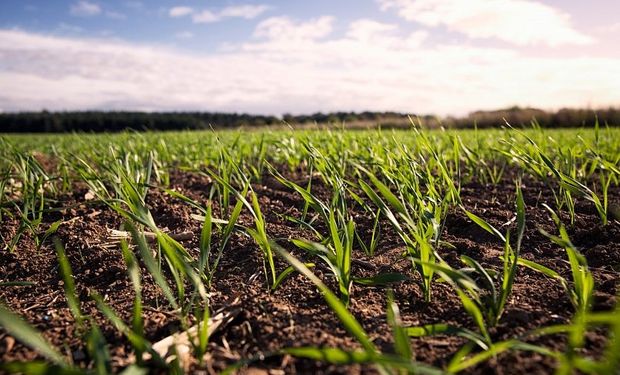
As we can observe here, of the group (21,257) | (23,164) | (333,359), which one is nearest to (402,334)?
(333,359)

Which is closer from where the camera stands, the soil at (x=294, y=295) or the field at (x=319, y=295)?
the field at (x=319, y=295)

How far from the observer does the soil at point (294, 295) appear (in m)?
1.00

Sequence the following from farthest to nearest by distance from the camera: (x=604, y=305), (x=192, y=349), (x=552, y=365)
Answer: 1. (x=604, y=305)
2. (x=192, y=349)
3. (x=552, y=365)

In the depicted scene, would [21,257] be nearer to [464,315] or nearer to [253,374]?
[253,374]

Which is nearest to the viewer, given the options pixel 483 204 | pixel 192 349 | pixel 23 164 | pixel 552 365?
pixel 552 365

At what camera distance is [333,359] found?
707 millimetres

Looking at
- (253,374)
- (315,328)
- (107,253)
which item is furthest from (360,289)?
(107,253)

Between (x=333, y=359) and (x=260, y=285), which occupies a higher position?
(x=333, y=359)

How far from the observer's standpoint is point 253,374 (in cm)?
91

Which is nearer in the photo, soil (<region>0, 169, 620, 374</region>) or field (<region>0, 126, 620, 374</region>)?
field (<region>0, 126, 620, 374</region>)

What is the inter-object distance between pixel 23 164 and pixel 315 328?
7.73ft

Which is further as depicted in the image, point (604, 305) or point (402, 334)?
point (604, 305)

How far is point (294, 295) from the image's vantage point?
1309 millimetres

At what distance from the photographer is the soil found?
100 centimetres
